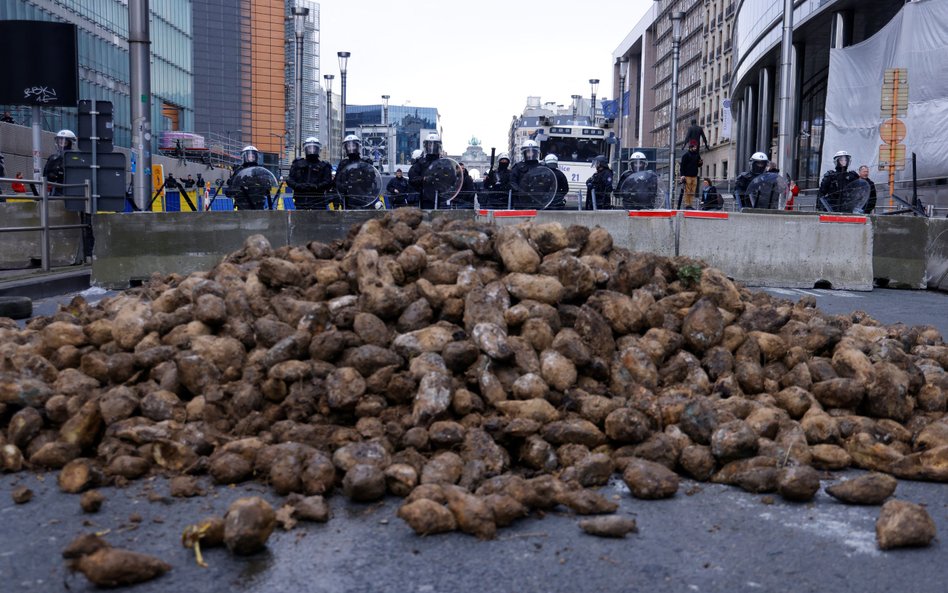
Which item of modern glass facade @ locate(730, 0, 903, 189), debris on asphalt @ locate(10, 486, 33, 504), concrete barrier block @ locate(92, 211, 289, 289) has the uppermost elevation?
modern glass facade @ locate(730, 0, 903, 189)

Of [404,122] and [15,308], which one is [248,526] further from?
[404,122]

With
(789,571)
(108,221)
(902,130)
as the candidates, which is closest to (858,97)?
(902,130)

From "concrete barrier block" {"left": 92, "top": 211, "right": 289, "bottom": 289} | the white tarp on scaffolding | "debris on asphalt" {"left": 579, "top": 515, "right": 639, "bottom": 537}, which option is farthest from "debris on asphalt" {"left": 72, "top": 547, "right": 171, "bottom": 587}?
the white tarp on scaffolding

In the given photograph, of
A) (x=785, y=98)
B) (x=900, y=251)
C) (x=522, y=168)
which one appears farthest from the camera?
(x=785, y=98)

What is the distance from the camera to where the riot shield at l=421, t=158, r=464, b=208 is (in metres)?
17.8

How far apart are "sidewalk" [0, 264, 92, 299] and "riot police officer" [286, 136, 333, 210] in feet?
12.5

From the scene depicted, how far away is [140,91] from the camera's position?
16141 millimetres

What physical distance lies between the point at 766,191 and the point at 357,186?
9336 mm

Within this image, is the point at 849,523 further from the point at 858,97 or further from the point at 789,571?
the point at 858,97

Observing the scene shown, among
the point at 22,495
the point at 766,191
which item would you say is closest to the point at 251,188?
the point at 766,191

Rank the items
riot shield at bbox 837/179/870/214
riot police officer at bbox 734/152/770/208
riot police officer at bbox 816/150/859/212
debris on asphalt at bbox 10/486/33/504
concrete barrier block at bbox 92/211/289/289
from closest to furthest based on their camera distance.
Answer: debris on asphalt at bbox 10/486/33/504, concrete barrier block at bbox 92/211/289/289, riot shield at bbox 837/179/870/214, riot police officer at bbox 816/150/859/212, riot police officer at bbox 734/152/770/208

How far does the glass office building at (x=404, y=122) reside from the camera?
11231 centimetres

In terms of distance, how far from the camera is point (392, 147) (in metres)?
80.1

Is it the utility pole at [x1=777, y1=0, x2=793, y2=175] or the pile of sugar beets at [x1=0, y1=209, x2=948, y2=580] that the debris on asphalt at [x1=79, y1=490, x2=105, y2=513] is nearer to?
the pile of sugar beets at [x1=0, y1=209, x2=948, y2=580]
